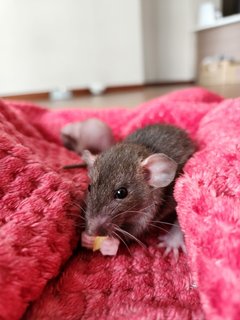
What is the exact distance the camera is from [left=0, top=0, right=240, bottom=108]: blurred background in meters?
5.21

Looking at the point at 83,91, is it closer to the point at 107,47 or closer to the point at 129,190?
the point at 107,47

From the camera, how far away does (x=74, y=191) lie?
3.84 feet

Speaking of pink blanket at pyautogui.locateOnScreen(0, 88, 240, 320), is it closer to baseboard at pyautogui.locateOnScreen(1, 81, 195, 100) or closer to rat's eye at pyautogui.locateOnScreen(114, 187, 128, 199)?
rat's eye at pyautogui.locateOnScreen(114, 187, 128, 199)

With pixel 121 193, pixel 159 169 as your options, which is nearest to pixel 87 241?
pixel 121 193

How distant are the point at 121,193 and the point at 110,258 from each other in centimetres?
20

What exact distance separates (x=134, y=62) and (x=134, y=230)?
18.4 feet

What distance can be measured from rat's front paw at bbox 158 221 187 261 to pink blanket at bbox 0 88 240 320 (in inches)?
1.0

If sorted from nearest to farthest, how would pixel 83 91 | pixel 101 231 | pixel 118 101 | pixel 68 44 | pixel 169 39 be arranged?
pixel 101 231, pixel 118 101, pixel 68 44, pixel 83 91, pixel 169 39

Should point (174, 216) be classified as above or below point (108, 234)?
below

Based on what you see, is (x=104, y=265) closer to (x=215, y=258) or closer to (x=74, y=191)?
(x=74, y=191)

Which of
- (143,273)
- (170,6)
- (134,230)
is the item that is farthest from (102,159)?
(170,6)

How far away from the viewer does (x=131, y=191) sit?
44.0 inches

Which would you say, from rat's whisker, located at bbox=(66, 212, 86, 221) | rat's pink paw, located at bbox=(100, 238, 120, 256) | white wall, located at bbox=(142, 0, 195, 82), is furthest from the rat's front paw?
white wall, located at bbox=(142, 0, 195, 82)

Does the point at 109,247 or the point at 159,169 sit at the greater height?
the point at 159,169
